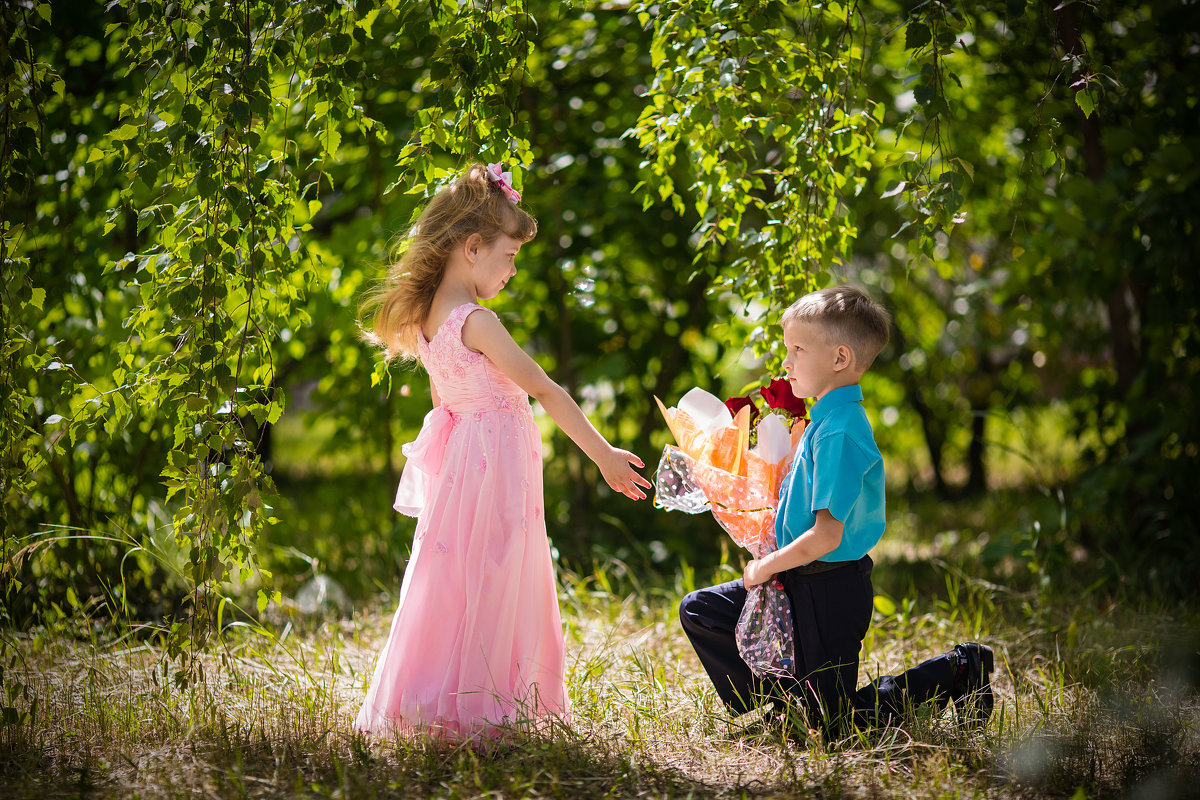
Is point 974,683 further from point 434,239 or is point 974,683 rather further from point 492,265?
point 434,239

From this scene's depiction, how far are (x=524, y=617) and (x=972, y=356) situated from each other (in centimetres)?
463

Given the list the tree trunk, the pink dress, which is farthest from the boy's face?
the tree trunk

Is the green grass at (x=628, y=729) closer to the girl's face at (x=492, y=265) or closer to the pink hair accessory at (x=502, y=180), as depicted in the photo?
the girl's face at (x=492, y=265)

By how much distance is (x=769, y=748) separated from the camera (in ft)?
7.64

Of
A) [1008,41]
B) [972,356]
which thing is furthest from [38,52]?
[972,356]

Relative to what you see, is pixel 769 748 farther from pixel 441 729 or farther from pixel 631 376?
pixel 631 376

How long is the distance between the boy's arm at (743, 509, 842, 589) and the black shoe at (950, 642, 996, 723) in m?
0.57

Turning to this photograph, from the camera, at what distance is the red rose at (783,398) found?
243 cm

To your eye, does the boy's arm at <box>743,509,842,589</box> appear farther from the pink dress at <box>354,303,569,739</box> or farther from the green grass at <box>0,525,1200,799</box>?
the pink dress at <box>354,303,569,739</box>

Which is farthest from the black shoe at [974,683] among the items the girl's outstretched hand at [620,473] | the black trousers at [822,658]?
the girl's outstretched hand at [620,473]

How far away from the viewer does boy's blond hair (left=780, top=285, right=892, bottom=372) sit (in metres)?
2.27

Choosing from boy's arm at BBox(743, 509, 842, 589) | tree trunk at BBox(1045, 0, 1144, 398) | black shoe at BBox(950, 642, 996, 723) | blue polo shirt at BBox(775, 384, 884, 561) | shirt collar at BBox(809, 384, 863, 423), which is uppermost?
tree trunk at BBox(1045, 0, 1144, 398)

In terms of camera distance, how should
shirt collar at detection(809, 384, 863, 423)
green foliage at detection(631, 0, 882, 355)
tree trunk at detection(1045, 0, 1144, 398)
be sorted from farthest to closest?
1. tree trunk at detection(1045, 0, 1144, 398)
2. green foliage at detection(631, 0, 882, 355)
3. shirt collar at detection(809, 384, 863, 423)

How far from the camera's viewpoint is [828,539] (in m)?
2.15
